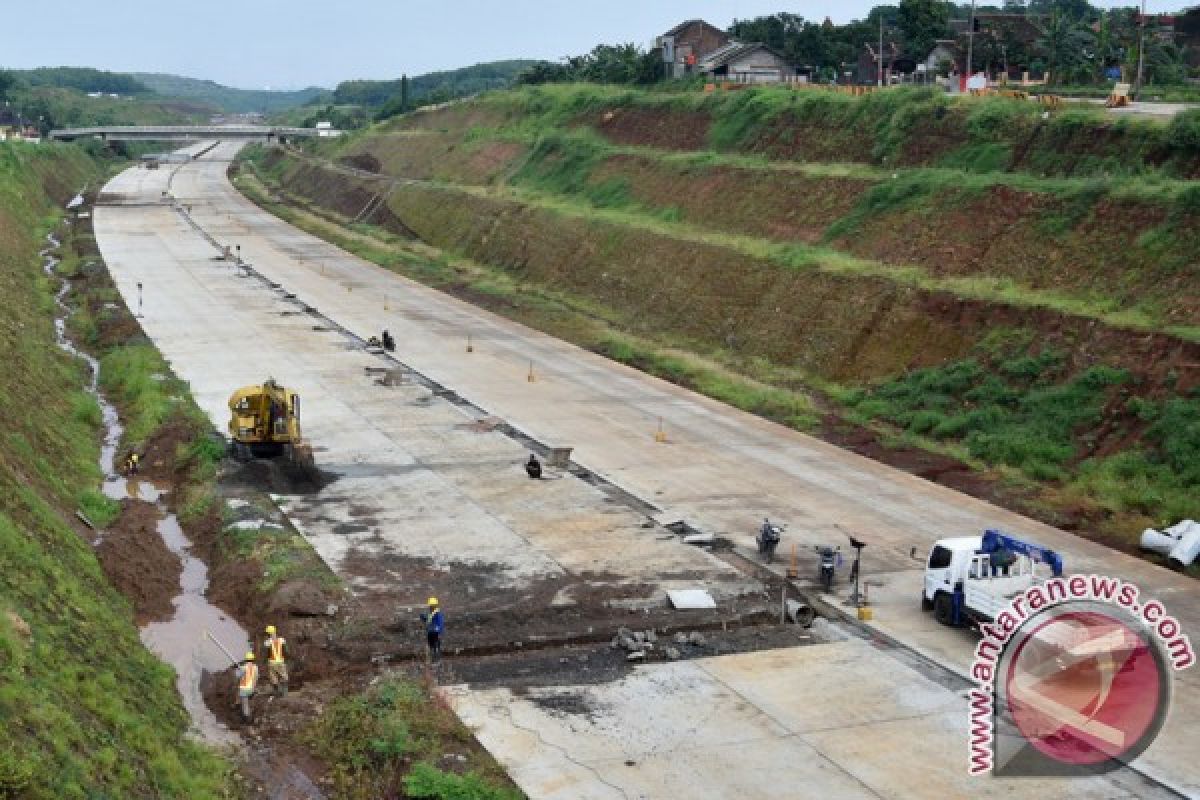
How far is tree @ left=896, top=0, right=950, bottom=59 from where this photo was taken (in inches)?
4375

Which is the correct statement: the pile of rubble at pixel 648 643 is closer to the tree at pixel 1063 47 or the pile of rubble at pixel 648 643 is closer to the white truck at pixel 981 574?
the white truck at pixel 981 574

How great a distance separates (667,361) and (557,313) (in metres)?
13.7

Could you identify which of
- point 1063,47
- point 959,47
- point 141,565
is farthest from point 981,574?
point 959,47

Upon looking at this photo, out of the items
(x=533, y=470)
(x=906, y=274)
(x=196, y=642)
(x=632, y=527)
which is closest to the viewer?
(x=196, y=642)

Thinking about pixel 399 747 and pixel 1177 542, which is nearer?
pixel 399 747

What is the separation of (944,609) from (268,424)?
19166mm

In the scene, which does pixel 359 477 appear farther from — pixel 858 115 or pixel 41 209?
pixel 41 209

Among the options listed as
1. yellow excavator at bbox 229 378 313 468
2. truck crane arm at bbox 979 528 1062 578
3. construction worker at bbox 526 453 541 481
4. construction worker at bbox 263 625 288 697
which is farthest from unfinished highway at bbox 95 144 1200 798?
construction worker at bbox 263 625 288 697

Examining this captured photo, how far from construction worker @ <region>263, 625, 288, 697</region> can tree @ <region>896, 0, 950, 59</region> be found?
9533cm

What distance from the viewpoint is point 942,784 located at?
862 inches

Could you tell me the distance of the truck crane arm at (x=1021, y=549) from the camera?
2775 cm

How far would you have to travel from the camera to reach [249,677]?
24.6 meters

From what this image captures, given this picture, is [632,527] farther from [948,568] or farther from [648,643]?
[948,568]

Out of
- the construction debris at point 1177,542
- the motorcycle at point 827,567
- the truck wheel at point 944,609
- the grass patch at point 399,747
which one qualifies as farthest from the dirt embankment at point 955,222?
the grass patch at point 399,747
